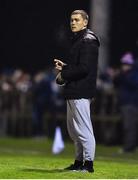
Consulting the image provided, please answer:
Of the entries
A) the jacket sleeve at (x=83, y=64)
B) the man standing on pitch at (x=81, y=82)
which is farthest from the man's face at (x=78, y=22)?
the jacket sleeve at (x=83, y=64)

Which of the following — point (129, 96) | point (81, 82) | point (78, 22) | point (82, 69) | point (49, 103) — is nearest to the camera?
point (82, 69)

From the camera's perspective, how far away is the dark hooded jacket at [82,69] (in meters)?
11.8

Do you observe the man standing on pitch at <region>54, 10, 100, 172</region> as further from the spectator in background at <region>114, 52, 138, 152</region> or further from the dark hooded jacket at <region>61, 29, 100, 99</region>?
the spectator in background at <region>114, 52, 138, 152</region>

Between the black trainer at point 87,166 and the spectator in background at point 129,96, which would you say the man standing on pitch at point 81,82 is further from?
the spectator in background at point 129,96

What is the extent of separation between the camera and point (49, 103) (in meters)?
26.0

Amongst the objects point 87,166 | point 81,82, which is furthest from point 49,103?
point 81,82

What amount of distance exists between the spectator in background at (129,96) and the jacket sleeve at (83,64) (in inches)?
311

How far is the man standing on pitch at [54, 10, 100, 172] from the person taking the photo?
466 inches

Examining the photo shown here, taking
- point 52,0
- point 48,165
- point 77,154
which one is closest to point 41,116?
point 52,0

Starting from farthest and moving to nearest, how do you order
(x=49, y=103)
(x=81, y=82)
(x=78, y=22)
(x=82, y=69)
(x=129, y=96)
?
(x=49, y=103)
(x=129, y=96)
(x=78, y=22)
(x=81, y=82)
(x=82, y=69)

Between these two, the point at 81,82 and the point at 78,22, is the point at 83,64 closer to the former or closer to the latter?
the point at 81,82

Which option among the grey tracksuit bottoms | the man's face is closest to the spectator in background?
the man's face

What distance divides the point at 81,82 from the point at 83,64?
26cm

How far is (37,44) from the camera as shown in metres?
31.9
